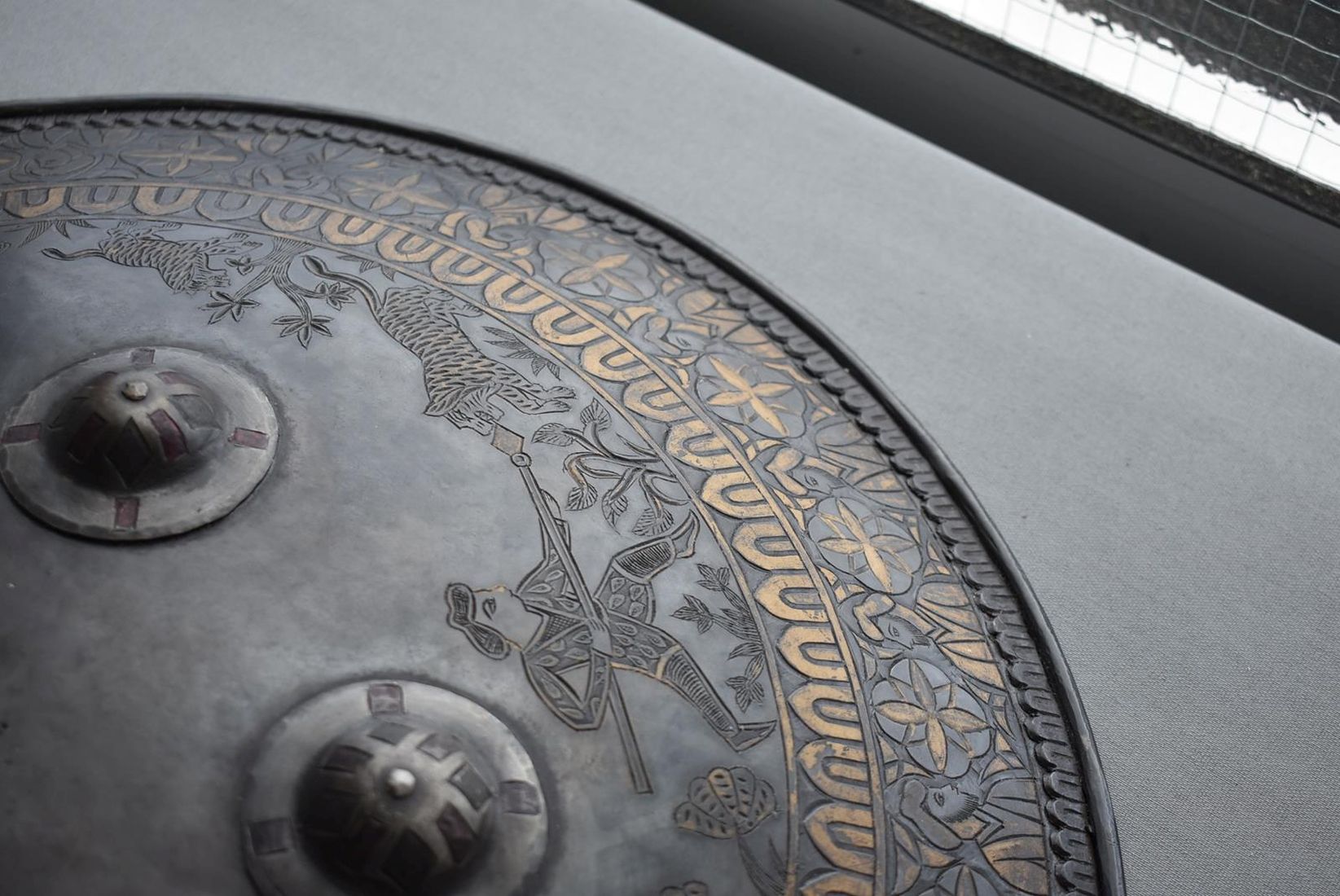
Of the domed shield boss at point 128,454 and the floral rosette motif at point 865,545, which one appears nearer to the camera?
the domed shield boss at point 128,454

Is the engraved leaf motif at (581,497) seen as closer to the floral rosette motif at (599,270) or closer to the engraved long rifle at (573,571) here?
the engraved long rifle at (573,571)

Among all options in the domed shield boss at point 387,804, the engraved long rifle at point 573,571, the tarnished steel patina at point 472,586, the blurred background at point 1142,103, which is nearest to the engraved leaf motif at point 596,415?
the tarnished steel patina at point 472,586

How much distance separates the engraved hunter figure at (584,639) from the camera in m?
2.50

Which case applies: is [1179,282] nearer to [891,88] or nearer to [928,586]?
[891,88]

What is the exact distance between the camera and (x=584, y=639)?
8.43 feet

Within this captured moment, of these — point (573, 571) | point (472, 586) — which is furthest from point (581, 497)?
point (472, 586)

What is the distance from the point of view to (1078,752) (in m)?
2.71

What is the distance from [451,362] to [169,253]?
→ 0.69 m

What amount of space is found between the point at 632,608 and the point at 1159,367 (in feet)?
5.66

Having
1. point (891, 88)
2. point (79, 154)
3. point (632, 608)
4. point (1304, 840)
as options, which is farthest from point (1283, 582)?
point (79, 154)

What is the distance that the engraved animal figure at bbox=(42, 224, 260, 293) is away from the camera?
9.73 feet

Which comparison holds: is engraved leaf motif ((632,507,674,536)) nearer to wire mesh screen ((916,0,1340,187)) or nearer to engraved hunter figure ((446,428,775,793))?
engraved hunter figure ((446,428,775,793))

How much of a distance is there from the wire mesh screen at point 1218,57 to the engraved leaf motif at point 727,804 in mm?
2332

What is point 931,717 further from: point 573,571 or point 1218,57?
point 1218,57
